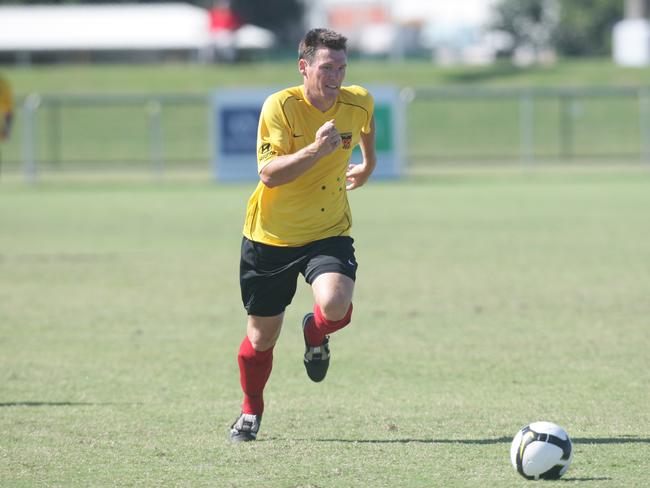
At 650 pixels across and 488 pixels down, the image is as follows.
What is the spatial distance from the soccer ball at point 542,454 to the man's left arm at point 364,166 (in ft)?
6.76

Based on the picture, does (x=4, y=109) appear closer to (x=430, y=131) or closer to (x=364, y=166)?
(x=364, y=166)

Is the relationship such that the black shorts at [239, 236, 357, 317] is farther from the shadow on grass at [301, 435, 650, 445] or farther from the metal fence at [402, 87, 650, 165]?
the metal fence at [402, 87, 650, 165]

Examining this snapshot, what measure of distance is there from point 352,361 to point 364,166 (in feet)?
6.65

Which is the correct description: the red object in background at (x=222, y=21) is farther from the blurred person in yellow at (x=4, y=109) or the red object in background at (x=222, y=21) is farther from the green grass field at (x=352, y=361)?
the green grass field at (x=352, y=361)

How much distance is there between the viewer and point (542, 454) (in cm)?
526

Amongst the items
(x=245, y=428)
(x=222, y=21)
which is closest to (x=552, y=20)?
(x=222, y=21)

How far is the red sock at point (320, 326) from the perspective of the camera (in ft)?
20.7

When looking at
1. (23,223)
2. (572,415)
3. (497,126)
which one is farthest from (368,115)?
(497,126)

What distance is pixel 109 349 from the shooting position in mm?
9062

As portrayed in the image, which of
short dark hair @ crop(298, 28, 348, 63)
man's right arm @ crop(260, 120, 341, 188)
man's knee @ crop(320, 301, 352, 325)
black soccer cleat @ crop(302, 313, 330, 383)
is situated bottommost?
black soccer cleat @ crop(302, 313, 330, 383)

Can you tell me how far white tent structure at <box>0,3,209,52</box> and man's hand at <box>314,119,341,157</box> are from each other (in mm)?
54863

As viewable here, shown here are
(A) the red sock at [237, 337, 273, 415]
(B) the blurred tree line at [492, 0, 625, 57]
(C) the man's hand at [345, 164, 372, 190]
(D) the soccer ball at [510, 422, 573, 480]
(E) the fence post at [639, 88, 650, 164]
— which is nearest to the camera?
(D) the soccer ball at [510, 422, 573, 480]

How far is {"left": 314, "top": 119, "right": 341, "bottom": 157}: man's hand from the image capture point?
229 inches

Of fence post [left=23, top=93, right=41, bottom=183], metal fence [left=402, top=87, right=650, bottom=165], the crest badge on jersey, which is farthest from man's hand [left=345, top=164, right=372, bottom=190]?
metal fence [left=402, top=87, right=650, bottom=165]
